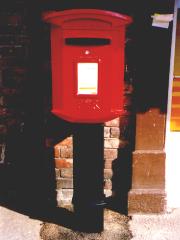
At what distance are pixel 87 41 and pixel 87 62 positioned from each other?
7.1 inches

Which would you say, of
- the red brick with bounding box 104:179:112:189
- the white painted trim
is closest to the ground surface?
the white painted trim

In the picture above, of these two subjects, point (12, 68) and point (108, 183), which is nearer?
point (12, 68)

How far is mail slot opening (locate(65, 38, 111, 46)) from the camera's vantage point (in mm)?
2877

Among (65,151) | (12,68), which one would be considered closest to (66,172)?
(65,151)

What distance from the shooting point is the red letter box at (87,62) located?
2740mm

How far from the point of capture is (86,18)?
272 centimetres

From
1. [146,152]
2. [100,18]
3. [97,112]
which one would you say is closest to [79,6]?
[100,18]

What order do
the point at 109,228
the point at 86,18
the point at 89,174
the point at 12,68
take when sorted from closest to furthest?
the point at 86,18 → the point at 89,174 → the point at 109,228 → the point at 12,68

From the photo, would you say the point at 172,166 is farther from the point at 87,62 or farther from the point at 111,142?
the point at 87,62

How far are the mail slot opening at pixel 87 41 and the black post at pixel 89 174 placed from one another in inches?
26.5

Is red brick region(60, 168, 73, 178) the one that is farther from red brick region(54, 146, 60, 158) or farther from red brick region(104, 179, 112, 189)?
red brick region(104, 179, 112, 189)

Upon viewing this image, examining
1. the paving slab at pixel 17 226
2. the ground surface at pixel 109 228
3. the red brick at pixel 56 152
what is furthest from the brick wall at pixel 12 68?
the ground surface at pixel 109 228

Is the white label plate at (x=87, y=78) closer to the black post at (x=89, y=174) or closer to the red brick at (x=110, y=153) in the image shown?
the black post at (x=89, y=174)

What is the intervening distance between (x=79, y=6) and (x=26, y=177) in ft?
6.05
